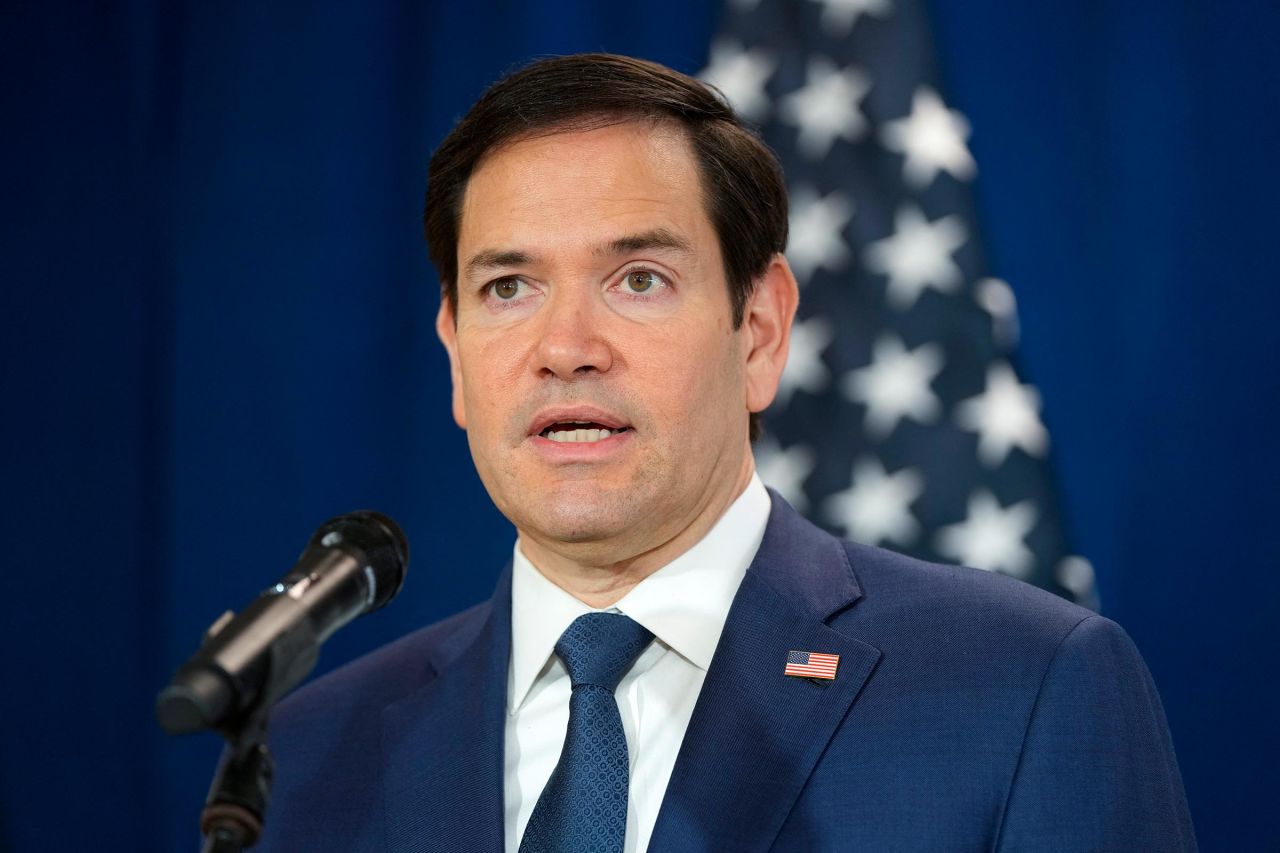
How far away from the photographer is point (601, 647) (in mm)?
1936

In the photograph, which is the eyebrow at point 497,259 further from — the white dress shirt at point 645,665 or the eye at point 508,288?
the white dress shirt at point 645,665

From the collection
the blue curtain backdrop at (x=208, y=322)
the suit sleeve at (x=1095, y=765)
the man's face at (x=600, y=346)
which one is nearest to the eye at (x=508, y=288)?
the man's face at (x=600, y=346)

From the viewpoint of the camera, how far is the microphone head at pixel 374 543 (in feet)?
4.17

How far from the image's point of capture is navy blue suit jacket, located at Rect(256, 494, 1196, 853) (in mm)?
1683

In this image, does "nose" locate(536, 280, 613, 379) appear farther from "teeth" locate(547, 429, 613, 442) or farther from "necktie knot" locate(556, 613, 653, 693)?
"necktie knot" locate(556, 613, 653, 693)

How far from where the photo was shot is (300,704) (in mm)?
2260

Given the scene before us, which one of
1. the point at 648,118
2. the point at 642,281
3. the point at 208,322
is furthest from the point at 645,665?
the point at 208,322

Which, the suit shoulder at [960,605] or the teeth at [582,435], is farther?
the teeth at [582,435]

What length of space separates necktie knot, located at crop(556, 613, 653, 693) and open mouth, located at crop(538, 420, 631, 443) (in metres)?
0.26

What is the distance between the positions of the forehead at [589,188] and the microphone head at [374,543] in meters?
0.78

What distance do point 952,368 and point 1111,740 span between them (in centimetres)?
137

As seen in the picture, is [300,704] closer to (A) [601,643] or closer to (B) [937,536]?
(A) [601,643]

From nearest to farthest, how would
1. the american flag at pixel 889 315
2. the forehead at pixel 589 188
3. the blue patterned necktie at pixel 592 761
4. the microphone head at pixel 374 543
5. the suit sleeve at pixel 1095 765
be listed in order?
1. the microphone head at pixel 374 543
2. the suit sleeve at pixel 1095 765
3. the blue patterned necktie at pixel 592 761
4. the forehead at pixel 589 188
5. the american flag at pixel 889 315

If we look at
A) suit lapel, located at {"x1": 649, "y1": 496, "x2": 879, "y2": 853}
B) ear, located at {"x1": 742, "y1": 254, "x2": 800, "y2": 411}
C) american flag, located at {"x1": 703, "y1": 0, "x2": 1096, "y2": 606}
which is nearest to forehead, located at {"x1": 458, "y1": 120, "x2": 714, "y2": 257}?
ear, located at {"x1": 742, "y1": 254, "x2": 800, "y2": 411}
